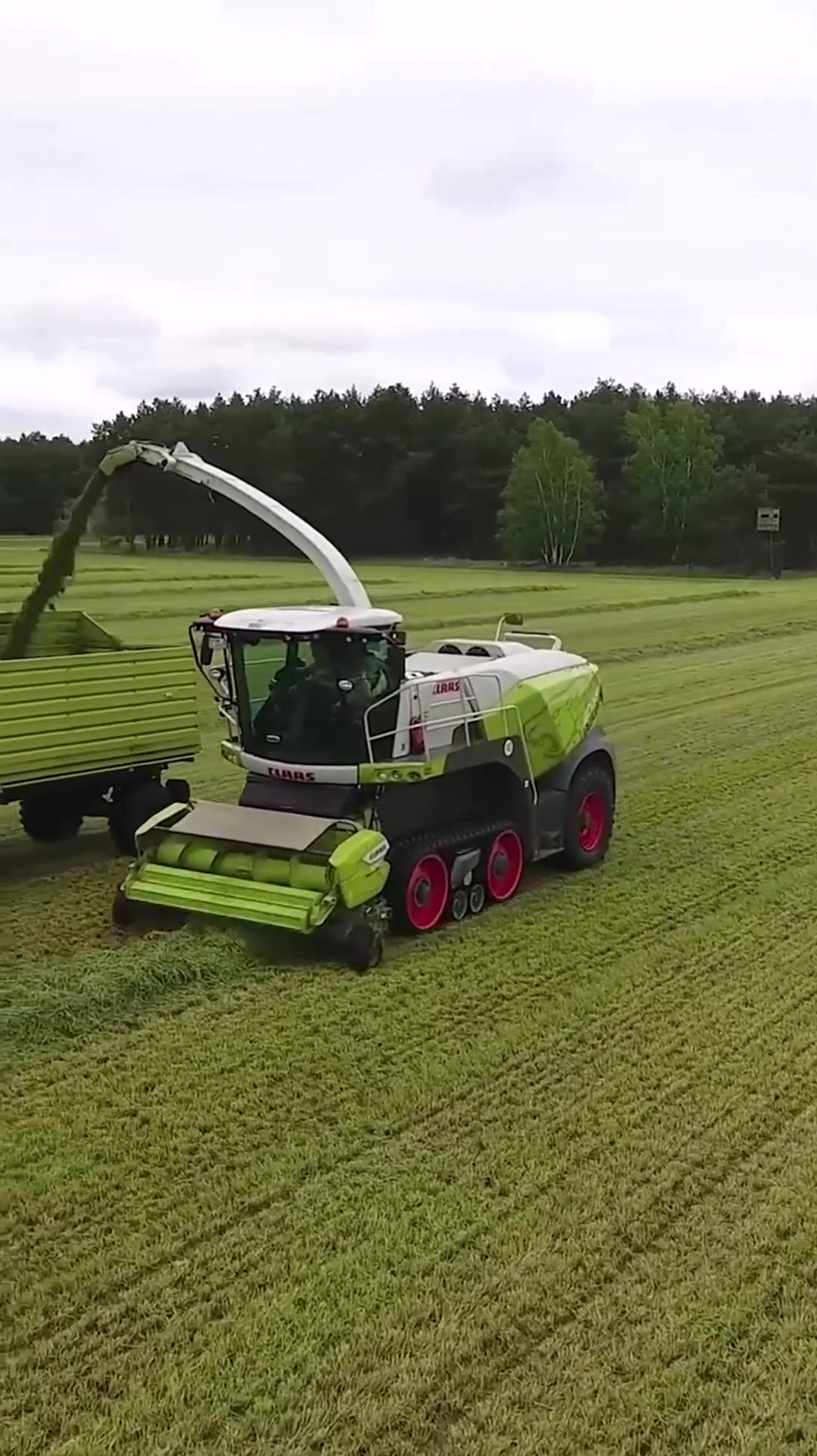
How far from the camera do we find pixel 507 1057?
248 inches

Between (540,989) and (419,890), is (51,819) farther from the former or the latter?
(540,989)

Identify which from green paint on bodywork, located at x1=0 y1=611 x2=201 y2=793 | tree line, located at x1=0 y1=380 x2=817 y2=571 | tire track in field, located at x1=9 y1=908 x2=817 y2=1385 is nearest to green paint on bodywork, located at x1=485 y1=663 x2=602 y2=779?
tire track in field, located at x1=9 y1=908 x2=817 y2=1385

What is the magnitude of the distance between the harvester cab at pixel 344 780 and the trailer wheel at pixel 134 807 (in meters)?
1.58

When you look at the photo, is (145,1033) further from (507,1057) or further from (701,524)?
(701,524)

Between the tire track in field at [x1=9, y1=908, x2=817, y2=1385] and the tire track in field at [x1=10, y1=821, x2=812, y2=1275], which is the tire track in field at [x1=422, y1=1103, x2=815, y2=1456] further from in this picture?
the tire track in field at [x1=10, y1=821, x2=812, y2=1275]

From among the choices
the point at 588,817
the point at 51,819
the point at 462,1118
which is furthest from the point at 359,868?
the point at 51,819

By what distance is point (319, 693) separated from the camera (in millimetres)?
7863

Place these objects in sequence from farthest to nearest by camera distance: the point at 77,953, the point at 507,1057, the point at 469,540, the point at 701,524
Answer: the point at 469,540 → the point at 701,524 → the point at 77,953 → the point at 507,1057

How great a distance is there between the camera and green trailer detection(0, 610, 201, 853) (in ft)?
29.0

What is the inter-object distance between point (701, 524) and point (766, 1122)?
54.5 metres

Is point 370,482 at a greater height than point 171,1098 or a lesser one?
greater

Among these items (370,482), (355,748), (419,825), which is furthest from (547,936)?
(370,482)

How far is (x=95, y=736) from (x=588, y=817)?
337 cm

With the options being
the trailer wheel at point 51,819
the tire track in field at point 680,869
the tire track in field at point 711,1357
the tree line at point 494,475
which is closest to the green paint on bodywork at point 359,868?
the tire track in field at point 680,869
